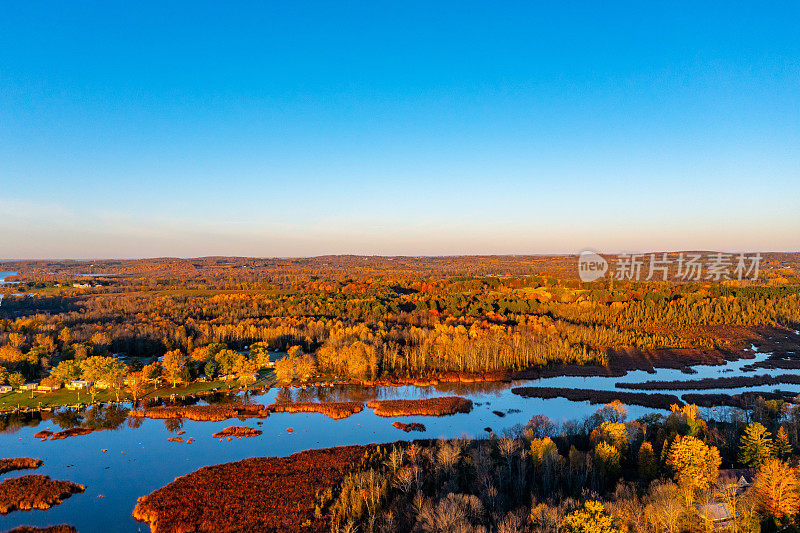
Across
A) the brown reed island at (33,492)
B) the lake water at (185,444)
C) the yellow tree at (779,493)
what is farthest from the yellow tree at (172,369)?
the yellow tree at (779,493)

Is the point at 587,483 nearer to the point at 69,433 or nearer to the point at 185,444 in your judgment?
the point at 185,444

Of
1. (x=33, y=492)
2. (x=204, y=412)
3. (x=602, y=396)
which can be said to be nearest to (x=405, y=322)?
(x=602, y=396)

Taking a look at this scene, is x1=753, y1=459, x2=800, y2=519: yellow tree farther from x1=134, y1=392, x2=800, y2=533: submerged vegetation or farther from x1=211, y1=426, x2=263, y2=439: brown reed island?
x1=211, y1=426, x2=263, y2=439: brown reed island

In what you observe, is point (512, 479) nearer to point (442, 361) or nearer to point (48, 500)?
point (48, 500)

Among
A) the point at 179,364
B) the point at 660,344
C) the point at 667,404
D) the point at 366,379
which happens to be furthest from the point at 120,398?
the point at 660,344

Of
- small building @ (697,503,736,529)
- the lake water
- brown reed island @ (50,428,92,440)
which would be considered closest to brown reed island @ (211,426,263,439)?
the lake water

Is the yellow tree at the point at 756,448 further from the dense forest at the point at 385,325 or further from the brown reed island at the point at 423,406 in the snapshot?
the dense forest at the point at 385,325
